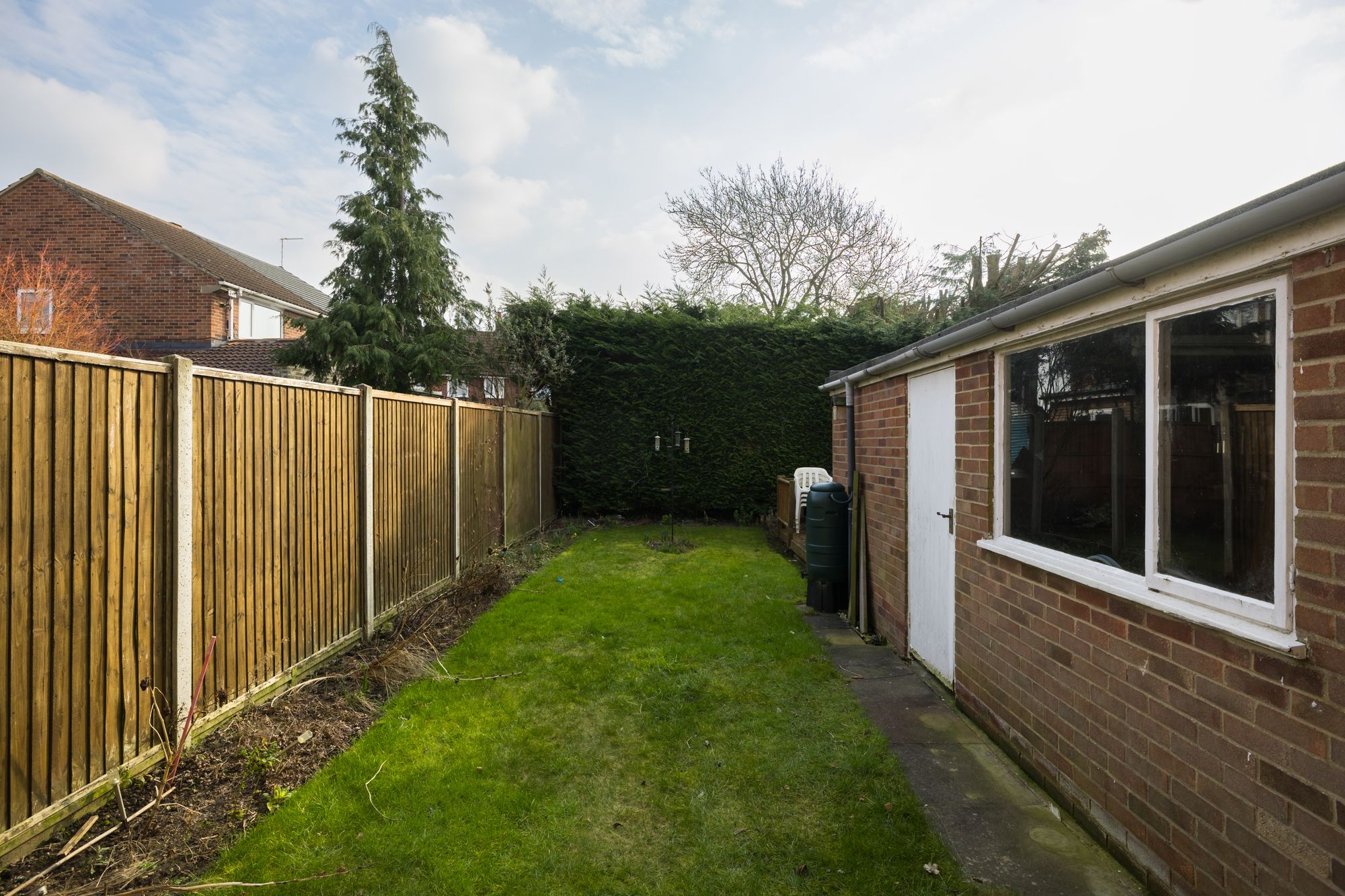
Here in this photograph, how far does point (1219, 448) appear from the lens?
6.42 ft

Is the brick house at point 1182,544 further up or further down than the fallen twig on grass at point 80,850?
further up

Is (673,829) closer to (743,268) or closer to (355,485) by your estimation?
(355,485)

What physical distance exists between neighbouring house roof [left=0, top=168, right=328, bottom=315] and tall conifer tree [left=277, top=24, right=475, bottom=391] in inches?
146

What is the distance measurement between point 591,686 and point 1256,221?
13.5ft

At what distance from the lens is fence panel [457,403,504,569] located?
22.7ft

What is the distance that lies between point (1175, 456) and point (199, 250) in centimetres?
2495

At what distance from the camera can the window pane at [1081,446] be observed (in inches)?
95.1

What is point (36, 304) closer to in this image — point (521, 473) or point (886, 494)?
point (521, 473)

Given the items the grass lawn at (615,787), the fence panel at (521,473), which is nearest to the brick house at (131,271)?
the fence panel at (521,473)

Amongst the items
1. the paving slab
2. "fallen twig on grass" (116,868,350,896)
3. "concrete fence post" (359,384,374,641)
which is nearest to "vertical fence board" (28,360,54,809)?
"fallen twig on grass" (116,868,350,896)

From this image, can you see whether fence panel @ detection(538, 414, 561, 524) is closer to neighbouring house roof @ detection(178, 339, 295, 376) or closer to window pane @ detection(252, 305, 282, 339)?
neighbouring house roof @ detection(178, 339, 295, 376)

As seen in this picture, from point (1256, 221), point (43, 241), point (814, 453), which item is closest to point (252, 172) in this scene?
point (814, 453)

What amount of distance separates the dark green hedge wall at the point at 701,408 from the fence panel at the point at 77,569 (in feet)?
30.7

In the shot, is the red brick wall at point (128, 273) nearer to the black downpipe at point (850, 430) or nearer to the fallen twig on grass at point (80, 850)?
the black downpipe at point (850, 430)
